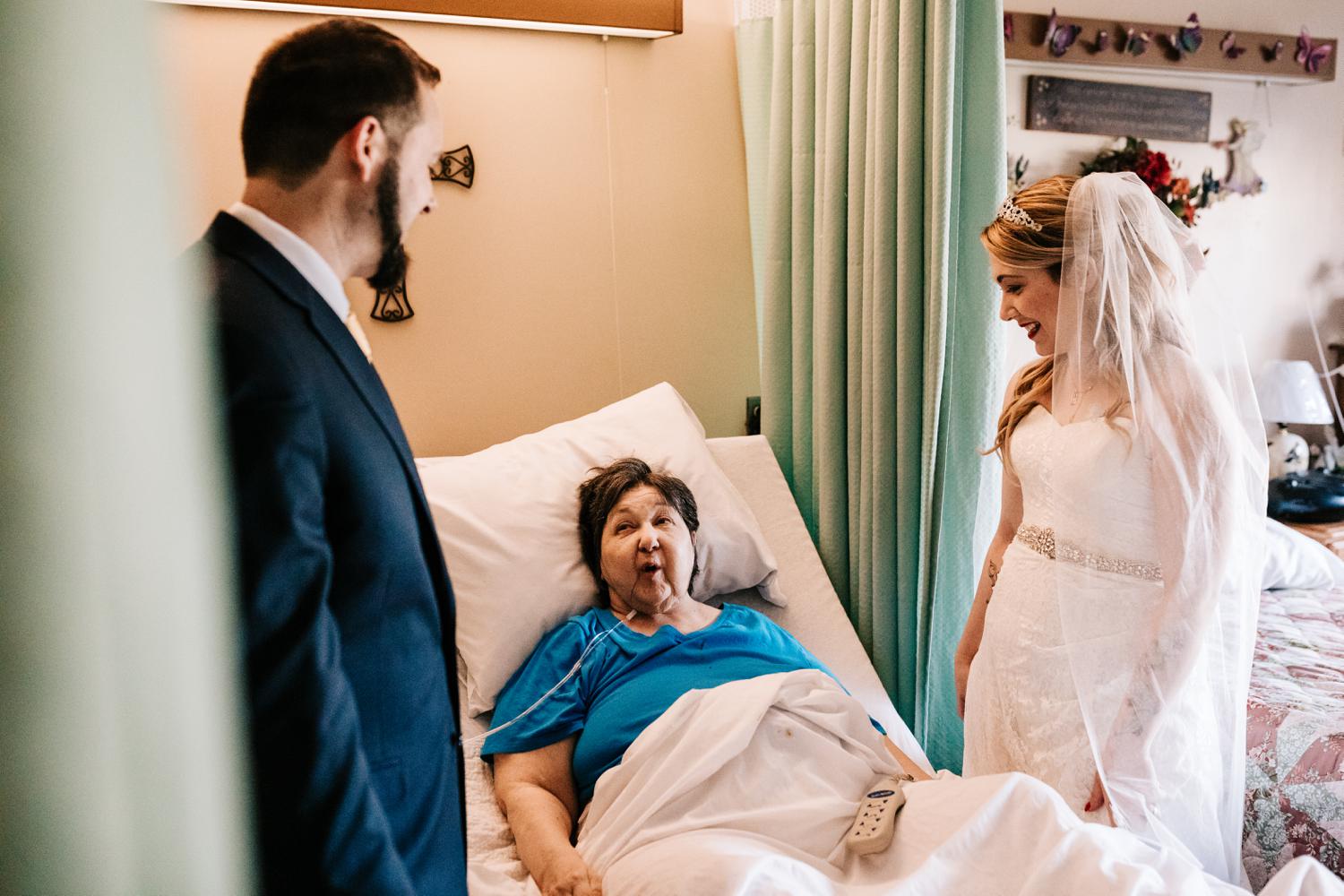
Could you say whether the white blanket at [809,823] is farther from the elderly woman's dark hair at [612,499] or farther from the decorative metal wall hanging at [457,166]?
the decorative metal wall hanging at [457,166]

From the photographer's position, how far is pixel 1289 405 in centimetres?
345

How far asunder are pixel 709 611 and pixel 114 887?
67.9 inches

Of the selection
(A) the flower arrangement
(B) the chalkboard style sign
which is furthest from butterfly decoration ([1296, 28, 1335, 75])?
(A) the flower arrangement

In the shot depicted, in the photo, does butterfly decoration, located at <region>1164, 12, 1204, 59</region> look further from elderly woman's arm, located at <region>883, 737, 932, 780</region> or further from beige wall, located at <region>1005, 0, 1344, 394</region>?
elderly woman's arm, located at <region>883, 737, 932, 780</region>

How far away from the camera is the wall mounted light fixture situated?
2162mm

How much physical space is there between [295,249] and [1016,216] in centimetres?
120

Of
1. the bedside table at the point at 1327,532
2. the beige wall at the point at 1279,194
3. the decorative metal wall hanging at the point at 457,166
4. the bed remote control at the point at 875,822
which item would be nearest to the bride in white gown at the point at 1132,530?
the bed remote control at the point at 875,822

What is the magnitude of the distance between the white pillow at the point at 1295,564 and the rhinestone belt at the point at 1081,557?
4.37 ft

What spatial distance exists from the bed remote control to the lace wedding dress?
28cm

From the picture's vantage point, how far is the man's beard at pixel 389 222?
709 mm

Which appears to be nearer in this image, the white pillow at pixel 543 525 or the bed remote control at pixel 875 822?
the bed remote control at pixel 875 822

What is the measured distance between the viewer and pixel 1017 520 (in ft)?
5.72

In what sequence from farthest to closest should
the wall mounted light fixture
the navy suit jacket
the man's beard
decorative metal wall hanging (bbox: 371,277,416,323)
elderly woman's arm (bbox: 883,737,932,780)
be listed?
1. decorative metal wall hanging (bbox: 371,277,416,323)
2. the wall mounted light fixture
3. elderly woman's arm (bbox: 883,737,932,780)
4. the man's beard
5. the navy suit jacket

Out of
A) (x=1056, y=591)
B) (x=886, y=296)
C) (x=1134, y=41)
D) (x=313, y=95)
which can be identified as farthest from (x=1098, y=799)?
(x=1134, y=41)
